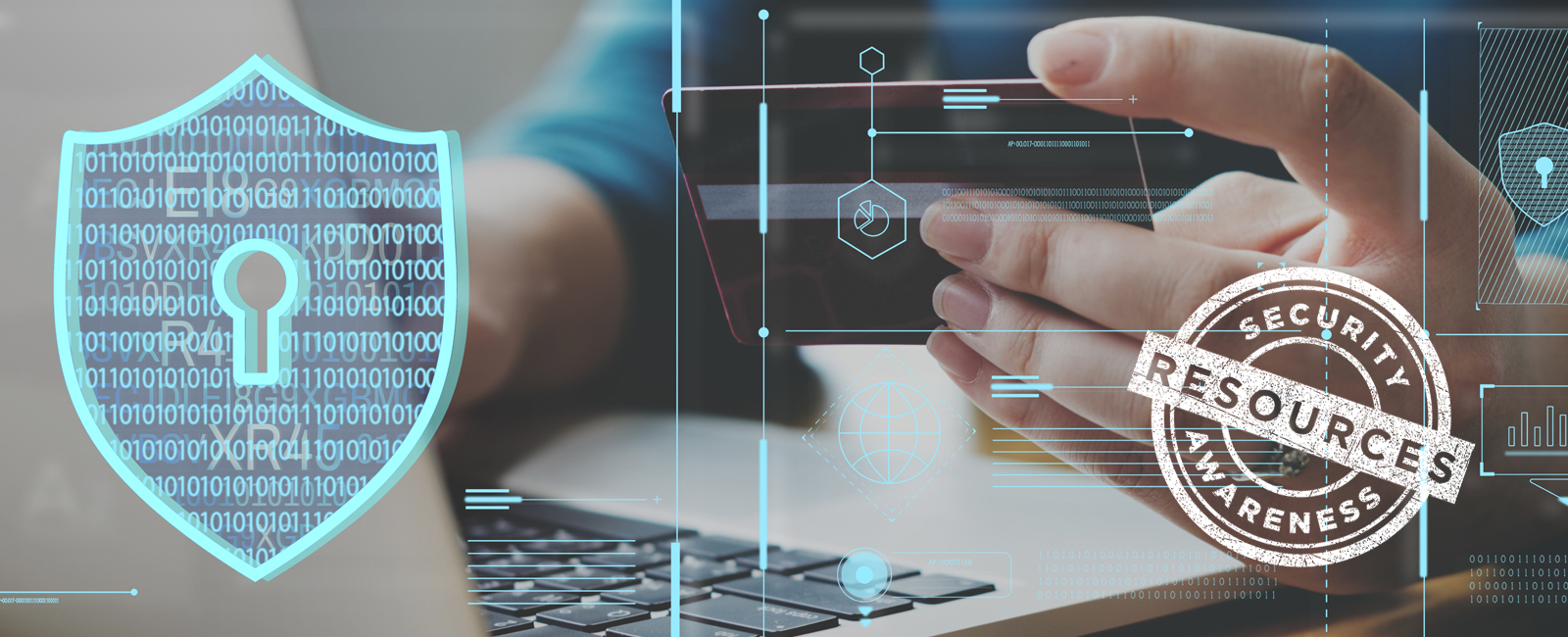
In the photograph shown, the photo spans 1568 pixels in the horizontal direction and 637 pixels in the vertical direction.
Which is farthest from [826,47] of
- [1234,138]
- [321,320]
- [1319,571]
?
[1319,571]

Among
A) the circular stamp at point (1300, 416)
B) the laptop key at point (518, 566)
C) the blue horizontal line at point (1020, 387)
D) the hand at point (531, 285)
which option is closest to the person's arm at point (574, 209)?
the hand at point (531, 285)

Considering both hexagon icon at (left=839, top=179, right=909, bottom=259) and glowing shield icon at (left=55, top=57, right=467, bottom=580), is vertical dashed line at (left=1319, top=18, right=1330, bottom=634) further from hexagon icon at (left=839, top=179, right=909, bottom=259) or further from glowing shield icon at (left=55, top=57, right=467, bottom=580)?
glowing shield icon at (left=55, top=57, right=467, bottom=580)

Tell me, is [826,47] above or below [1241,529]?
above

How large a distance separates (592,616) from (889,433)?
0.23 metres

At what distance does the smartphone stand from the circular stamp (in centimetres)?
10

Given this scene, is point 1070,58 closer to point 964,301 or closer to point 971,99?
point 971,99

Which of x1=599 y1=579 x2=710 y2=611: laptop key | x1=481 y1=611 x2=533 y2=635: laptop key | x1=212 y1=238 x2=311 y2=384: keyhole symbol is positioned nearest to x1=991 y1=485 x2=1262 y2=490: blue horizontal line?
x1=599 y1=579 x2=710 y2=611: laptop key

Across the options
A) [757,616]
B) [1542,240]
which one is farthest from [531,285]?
[1542,240]

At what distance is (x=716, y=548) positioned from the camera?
67 centimetres

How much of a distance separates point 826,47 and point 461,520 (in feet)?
1.30

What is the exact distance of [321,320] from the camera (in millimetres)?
651

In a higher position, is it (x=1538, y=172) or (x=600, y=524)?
(x=1538, y=172)

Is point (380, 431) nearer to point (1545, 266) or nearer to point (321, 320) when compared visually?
point (321, 320)

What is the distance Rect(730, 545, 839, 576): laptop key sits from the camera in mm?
665
